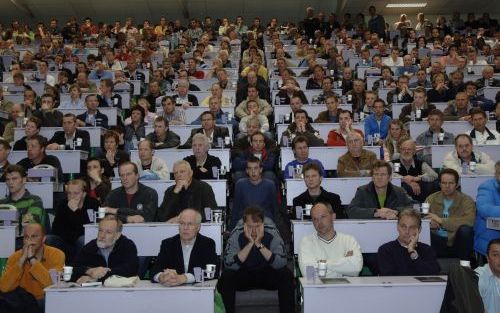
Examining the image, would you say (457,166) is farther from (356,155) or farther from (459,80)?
(459,80)

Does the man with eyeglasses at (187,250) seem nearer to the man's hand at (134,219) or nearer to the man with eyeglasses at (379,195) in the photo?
the man's hand at (134,219)

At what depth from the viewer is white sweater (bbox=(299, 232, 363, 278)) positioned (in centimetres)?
421

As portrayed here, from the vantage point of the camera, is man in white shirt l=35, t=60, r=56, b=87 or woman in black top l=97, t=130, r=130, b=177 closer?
woman in black top l=97, t=130, r=130, b=177

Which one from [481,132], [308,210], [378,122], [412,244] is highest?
[378,122]

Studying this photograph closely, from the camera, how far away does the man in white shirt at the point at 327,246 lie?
4.26 metres

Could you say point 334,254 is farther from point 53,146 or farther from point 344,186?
point 53,146

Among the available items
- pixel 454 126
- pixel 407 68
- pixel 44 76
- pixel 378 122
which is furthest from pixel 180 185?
pixel 407 68

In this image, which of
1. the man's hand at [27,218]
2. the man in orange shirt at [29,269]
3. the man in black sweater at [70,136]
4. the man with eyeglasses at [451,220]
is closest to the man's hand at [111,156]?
the man in black sweater at [70,136]

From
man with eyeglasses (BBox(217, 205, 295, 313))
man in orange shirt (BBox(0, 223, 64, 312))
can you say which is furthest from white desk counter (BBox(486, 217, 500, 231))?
man in orange shirt (BBox(0, 223, 64, 312))

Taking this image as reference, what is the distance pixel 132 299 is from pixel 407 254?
1903 millimetres

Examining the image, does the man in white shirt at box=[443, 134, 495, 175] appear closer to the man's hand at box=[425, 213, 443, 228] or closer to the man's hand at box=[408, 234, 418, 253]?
the man's hand at box=[425, 213, 443, 228]

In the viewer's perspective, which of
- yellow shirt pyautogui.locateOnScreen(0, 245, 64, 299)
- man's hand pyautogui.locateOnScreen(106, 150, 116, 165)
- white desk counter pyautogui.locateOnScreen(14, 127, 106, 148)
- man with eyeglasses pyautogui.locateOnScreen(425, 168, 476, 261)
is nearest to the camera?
yellow shirt pyautogui.locateOnScreen(0, 245, 64, 299)

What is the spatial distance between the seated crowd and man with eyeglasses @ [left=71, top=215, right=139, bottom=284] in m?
0.01

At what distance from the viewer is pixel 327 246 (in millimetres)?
4398
